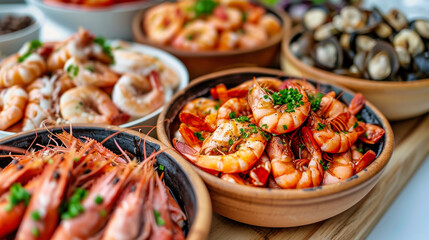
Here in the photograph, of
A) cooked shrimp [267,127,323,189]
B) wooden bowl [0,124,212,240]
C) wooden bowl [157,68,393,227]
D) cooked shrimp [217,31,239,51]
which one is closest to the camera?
wooden bowl [0,124,212,240]

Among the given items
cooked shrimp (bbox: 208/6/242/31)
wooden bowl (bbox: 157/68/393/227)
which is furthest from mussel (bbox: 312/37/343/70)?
wooden bowl (bbox: 157/68/393/227)

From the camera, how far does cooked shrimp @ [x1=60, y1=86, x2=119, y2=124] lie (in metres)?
1.58

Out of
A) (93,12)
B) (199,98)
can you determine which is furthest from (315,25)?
(93,12)

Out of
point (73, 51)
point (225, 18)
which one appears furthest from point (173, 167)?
point (225, 18)

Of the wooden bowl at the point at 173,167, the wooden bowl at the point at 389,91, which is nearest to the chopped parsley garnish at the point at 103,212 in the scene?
the wooden bowl at the point at 173,167

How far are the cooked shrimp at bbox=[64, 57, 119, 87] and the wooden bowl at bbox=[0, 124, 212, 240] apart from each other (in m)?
0.38

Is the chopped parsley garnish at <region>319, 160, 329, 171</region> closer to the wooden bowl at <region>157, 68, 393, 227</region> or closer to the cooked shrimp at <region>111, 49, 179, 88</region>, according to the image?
the wooden bowl at <region>157, 68, 393, 227</region>

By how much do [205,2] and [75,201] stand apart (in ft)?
6.45

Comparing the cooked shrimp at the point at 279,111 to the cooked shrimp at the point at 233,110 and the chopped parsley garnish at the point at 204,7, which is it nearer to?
the cooked shrimp at the point at 233,110

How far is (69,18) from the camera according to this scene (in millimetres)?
2635

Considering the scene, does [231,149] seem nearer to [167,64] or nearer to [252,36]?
[167,64]

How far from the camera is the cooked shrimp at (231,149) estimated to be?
49.4 inches

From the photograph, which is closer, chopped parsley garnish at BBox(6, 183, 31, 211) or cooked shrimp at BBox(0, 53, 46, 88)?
chopped parsley garnish at BBox(6, 183, 31, 211)

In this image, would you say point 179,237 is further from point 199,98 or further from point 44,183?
point 199,98
